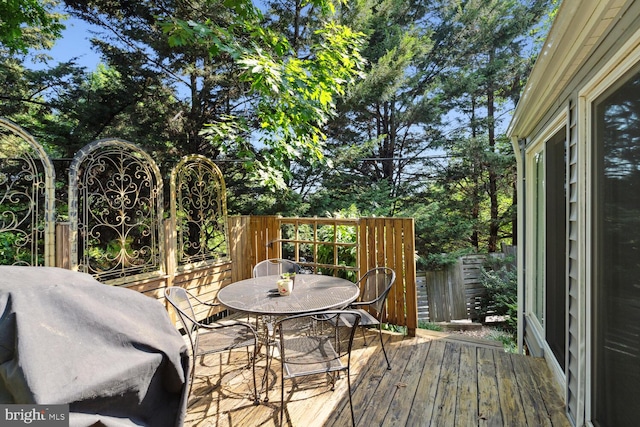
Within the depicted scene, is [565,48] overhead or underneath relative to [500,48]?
underneath

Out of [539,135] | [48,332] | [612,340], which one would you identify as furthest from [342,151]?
[48,332]

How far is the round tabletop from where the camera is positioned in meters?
2.22

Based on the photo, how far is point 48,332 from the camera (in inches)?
33.2

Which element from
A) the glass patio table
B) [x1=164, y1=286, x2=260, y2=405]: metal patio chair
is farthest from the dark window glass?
[x1=164, y1=286, x2=260, y2=405]: metal patio chair

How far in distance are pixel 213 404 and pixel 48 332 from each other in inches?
69.8

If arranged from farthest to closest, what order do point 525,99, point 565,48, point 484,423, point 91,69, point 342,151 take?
point 342,151 → point 91,69 → point 525,99 → point 484,423 → point 565,48

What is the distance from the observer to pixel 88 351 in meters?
0.87

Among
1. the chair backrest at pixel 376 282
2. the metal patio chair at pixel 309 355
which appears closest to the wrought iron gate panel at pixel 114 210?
the metal patio chair at pixel 309 355

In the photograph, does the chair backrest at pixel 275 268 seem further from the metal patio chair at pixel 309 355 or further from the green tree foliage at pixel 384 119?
the green tree foliage at pixel 384 119

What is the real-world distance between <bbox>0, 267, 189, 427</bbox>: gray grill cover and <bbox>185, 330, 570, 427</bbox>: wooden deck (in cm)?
135

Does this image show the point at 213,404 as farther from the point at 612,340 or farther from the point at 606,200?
the point at 606,200

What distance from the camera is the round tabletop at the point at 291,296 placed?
2.22 metres

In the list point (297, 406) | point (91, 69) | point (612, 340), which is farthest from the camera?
point (91, 69)

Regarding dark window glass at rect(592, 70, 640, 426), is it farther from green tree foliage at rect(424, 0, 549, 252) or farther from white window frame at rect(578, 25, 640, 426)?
green tree foliage at rect(424, 0, 549, 252)
